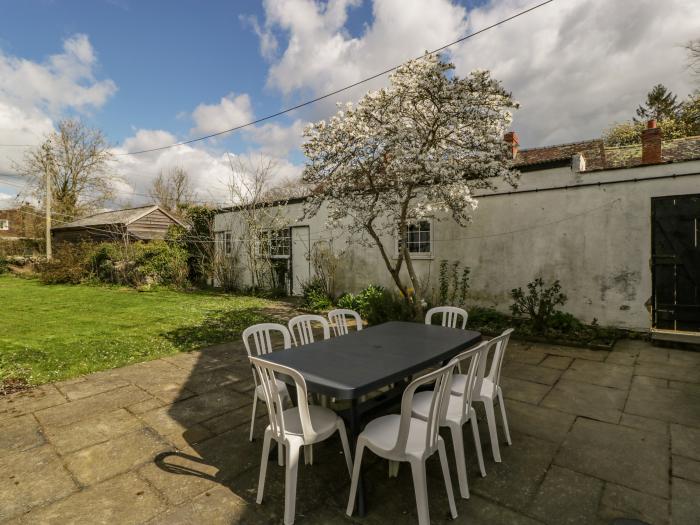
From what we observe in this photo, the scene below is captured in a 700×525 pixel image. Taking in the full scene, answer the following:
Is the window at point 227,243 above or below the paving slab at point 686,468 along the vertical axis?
above

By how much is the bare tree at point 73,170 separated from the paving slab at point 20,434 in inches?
991

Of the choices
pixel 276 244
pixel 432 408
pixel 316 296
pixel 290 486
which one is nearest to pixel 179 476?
pixel 290 486

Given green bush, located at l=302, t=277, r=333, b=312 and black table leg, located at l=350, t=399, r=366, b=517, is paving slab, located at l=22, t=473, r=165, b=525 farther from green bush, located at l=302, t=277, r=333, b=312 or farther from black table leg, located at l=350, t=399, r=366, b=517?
green bush, located at l=302, t=277, r=333, b=312

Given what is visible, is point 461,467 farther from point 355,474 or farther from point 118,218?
point 118,218

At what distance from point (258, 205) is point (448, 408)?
10.1 metres

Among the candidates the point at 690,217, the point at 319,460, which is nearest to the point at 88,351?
the point at 319,460

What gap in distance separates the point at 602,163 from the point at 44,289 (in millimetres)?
18220

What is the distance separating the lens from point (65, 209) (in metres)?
22.8

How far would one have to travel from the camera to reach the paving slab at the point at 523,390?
11.6 feet

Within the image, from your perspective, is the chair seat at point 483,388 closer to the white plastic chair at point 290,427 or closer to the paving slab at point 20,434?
the white plastic chair at point 290,427

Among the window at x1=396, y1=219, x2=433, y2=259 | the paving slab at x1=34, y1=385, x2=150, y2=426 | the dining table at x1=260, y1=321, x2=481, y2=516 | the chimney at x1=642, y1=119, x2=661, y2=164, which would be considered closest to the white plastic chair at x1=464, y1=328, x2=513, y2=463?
the dining table at x1=260, y1=321, x2=481, y2=516

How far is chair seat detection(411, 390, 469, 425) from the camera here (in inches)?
86.8

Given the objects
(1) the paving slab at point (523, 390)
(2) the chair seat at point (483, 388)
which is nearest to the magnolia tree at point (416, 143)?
(1) the paving slab at point (523, 390)

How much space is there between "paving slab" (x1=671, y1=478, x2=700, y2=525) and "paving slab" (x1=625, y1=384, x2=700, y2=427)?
1.09 metres
